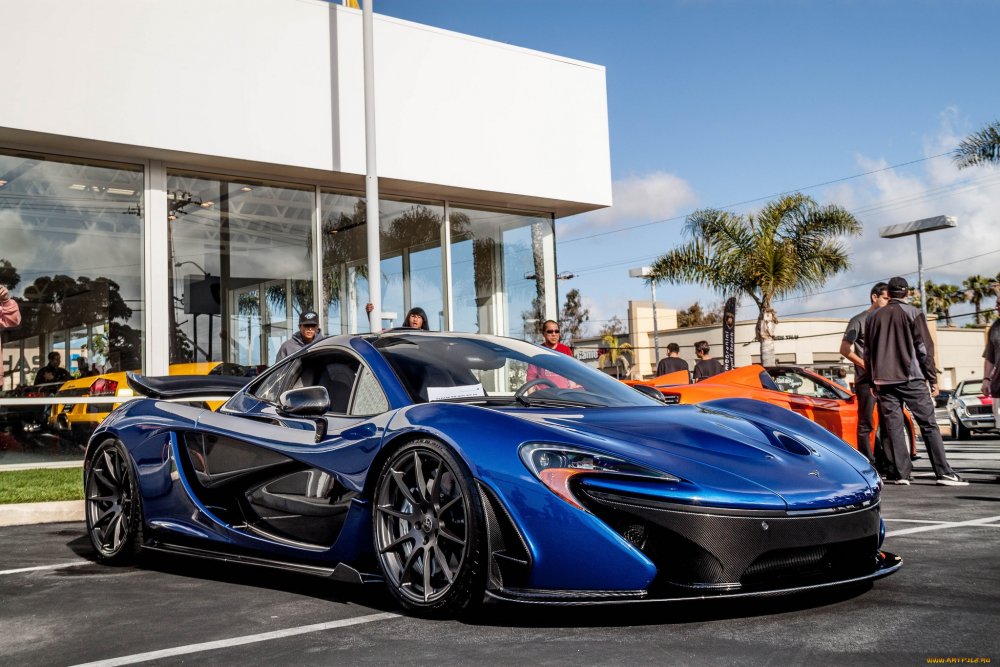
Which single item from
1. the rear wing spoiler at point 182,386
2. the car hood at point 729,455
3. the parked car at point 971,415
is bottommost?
the parked car at point 971,415

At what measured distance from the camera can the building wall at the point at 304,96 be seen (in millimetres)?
10969

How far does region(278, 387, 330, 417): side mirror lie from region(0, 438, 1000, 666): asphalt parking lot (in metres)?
0.79

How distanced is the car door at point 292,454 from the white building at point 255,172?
7.01 meters

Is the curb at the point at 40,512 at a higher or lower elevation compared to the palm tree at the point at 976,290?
lower

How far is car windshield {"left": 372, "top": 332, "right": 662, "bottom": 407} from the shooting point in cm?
445

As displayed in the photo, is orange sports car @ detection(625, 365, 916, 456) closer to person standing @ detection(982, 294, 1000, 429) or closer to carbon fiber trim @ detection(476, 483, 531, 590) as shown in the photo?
person standing @ detection(982, 294, 1000, 429)

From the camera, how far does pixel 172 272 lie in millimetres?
12109

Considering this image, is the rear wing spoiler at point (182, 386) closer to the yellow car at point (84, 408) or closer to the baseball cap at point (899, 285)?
the yellow car at point (84, 408)

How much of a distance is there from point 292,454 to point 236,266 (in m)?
8.75

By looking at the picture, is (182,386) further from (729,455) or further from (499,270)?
(499,270)

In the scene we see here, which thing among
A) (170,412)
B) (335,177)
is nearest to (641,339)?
(335,177)

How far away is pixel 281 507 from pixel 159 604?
64 centimetres

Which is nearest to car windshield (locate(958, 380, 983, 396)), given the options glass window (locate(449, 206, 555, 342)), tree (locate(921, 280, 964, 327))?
glass window (locate(449, 206, 555, 342))

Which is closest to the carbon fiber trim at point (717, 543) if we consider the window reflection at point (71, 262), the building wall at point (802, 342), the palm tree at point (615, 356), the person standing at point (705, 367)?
the window reflection at point (71, 262)
